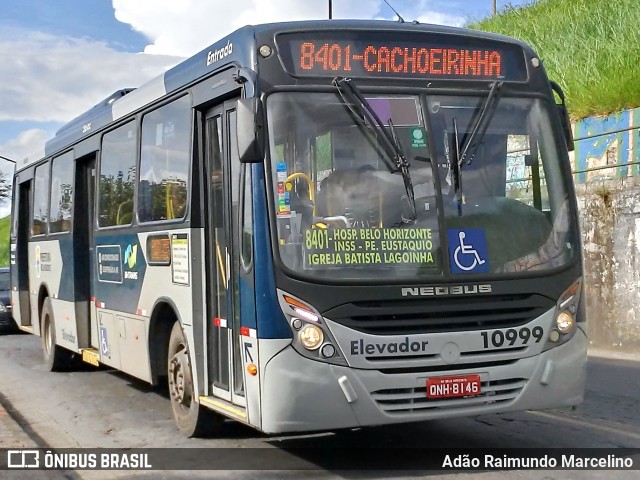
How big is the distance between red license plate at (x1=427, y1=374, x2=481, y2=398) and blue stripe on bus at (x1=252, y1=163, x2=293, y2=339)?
1.06 metres

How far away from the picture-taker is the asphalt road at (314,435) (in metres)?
7.86

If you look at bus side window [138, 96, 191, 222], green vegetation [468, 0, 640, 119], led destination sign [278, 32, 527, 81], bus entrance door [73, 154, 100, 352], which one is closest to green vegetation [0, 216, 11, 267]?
green vegetation [468, 0, 640, 119]

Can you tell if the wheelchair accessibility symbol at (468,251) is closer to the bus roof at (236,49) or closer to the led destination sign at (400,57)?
the led destination sign at (400,57)

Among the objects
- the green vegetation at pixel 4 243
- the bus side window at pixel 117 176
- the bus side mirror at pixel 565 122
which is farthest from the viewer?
the green vegetation at pixel 4 243

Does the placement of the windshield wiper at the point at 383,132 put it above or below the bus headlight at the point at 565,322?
above

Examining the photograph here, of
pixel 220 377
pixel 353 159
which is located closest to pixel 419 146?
pixel 353 159

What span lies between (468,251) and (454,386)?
37.8 inches

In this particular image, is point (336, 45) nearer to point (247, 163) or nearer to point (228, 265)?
point (247, 163)

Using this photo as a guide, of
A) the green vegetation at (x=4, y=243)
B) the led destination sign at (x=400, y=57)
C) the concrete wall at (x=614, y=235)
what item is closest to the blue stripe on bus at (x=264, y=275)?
the led destination sign at (x=400, y=57)

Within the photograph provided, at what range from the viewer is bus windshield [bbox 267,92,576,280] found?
6590 millimetres

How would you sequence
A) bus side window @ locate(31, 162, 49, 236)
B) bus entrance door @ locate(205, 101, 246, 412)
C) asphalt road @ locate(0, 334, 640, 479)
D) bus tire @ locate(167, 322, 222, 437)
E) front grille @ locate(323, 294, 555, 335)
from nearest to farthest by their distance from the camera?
front grille @ locate(323, 294, 555, 335) < bus entrance door @ locate(205, 101, 246, 412) < asphalt road @ locate(0, 334, 640, 479) < bus tire @ locate(167, 322, 222, 437) < bus side window @ locate(31, 162, 49, 236)

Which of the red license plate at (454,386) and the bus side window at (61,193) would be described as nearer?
the red license plate at (454,386)

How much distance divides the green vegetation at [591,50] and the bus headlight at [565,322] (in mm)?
10016

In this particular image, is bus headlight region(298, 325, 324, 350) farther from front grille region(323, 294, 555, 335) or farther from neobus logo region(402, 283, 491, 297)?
neobus logo region(402, 283, 491, 297)
